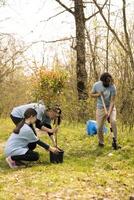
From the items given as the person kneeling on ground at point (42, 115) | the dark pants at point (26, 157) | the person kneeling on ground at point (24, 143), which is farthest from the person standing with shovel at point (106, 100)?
the dark pants at point (26, 157)

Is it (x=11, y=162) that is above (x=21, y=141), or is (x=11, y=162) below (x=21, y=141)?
below

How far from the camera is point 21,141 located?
10164 mm

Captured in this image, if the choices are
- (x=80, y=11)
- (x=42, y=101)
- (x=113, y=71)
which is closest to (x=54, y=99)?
(x=42, y=101)

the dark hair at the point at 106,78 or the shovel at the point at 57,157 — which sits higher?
the dark hair at the point at 106,78

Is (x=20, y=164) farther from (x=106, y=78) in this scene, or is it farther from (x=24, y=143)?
(x=106, y=78)

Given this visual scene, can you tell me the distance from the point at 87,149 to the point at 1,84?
20985mm

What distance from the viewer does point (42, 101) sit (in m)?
10.9

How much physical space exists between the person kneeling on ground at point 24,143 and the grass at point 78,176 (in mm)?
214

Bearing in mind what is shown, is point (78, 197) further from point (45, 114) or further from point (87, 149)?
point (87, 149)

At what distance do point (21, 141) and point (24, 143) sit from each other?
2.8 inches

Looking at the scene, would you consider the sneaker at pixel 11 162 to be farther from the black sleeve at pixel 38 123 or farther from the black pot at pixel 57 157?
the black sleeve at pixel 38 123

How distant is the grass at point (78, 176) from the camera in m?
7.96

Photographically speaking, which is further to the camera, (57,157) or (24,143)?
(57,157)

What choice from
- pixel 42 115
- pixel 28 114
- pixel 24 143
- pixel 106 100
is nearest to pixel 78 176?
pixel 24 143
